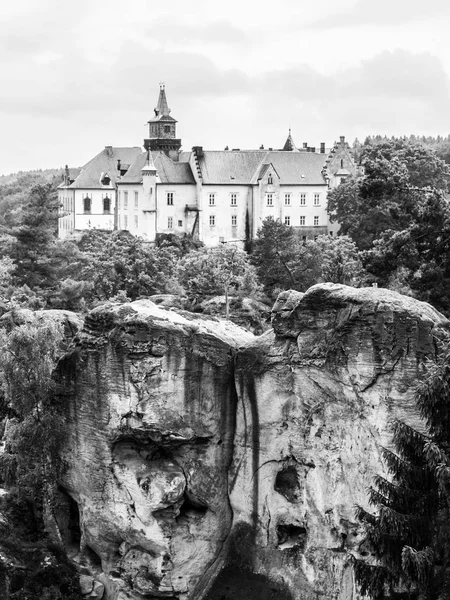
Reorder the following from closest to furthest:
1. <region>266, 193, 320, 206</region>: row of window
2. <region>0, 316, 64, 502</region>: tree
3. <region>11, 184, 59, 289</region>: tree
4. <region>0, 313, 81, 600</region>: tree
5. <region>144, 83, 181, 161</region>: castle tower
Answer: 1. <region>0, 313, 81, 600</region>: tree
2. <region>0, 316, 64, 502</region>: tree
3. <region>11, 184, 59, 289</region>: tree
4. <region>266, 193, 320, 206</region>: row of window
5. <region>144, 83, 181, 161</region>: castle tower

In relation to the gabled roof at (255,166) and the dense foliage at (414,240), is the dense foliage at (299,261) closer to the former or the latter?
the dense foliage at (414,240)

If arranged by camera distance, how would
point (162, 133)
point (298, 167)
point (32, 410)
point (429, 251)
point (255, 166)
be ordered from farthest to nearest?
point (162, 133) → point (298, 167) → point (255, 166) → point (429, 251) → point (32, 410)

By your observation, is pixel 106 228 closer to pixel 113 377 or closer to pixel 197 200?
pixel 197 200

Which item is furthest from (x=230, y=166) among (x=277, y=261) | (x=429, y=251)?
(x=429, y=251)

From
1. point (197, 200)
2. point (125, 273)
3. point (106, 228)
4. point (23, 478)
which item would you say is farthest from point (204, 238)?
point (23, 478)

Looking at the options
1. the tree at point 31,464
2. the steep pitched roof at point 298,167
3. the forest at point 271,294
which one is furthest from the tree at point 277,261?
the tree at point 31,464

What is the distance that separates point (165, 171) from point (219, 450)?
7546 centimetres

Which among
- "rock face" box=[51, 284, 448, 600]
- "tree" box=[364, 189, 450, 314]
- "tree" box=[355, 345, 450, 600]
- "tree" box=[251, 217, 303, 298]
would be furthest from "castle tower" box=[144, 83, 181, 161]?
"tree" box=[355, 345, 450, 600]

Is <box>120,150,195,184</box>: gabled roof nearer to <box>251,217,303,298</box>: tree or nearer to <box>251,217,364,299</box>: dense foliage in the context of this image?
<box>251,217,364,299</box>: dense foliage

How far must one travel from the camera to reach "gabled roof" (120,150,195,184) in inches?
4355

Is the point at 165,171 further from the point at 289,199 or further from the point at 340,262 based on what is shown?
the point at 340,262

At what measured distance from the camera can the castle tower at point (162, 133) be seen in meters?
124

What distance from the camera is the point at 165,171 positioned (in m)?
111

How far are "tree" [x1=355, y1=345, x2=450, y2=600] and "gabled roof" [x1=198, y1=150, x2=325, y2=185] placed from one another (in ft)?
272
